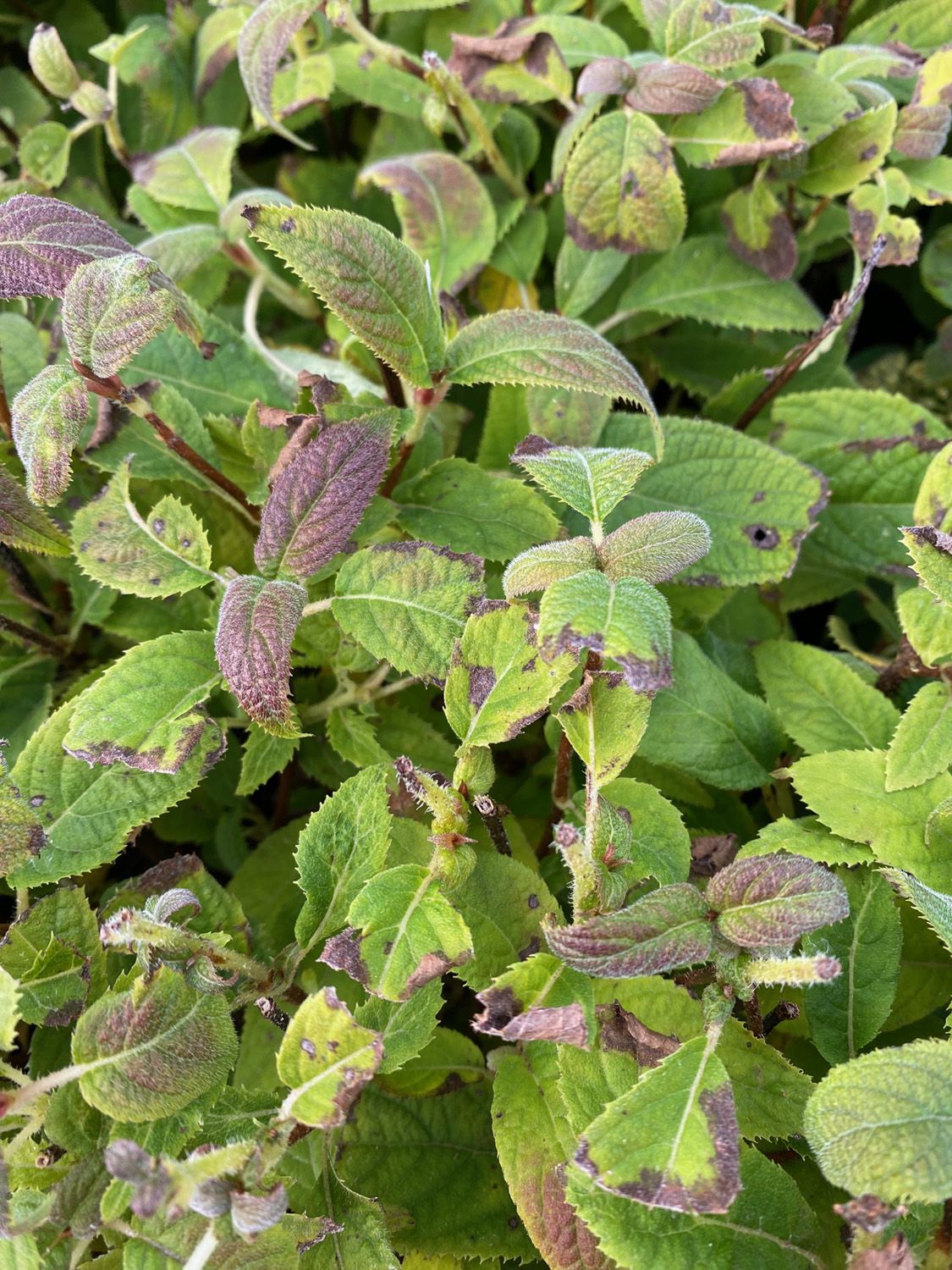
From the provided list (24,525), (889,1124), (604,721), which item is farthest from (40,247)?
(889,1124)

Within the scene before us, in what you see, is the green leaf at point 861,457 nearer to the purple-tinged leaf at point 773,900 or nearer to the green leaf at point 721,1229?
the purple-tinged leaf at point 773,900

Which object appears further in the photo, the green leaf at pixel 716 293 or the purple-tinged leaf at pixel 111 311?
the green leaf at pixel 716 293

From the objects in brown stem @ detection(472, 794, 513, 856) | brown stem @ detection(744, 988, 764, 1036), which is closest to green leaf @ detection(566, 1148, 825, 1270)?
brown stem @ detection(744, 988, 764, 1036)

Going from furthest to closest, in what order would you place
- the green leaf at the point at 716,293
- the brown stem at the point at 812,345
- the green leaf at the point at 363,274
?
the green leaf at the point at 716,293
the brown stem at the point at 812,345
the green leaf at the point at 363,274

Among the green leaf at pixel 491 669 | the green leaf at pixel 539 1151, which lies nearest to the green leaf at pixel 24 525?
the green leaf at pixel 491 669

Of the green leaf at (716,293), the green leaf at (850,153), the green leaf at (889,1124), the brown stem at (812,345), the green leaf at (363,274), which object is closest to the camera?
the green leaf at (889,1124)

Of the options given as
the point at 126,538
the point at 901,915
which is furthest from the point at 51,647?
the point at 901,915

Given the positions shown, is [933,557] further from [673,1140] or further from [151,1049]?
[151,1049]
